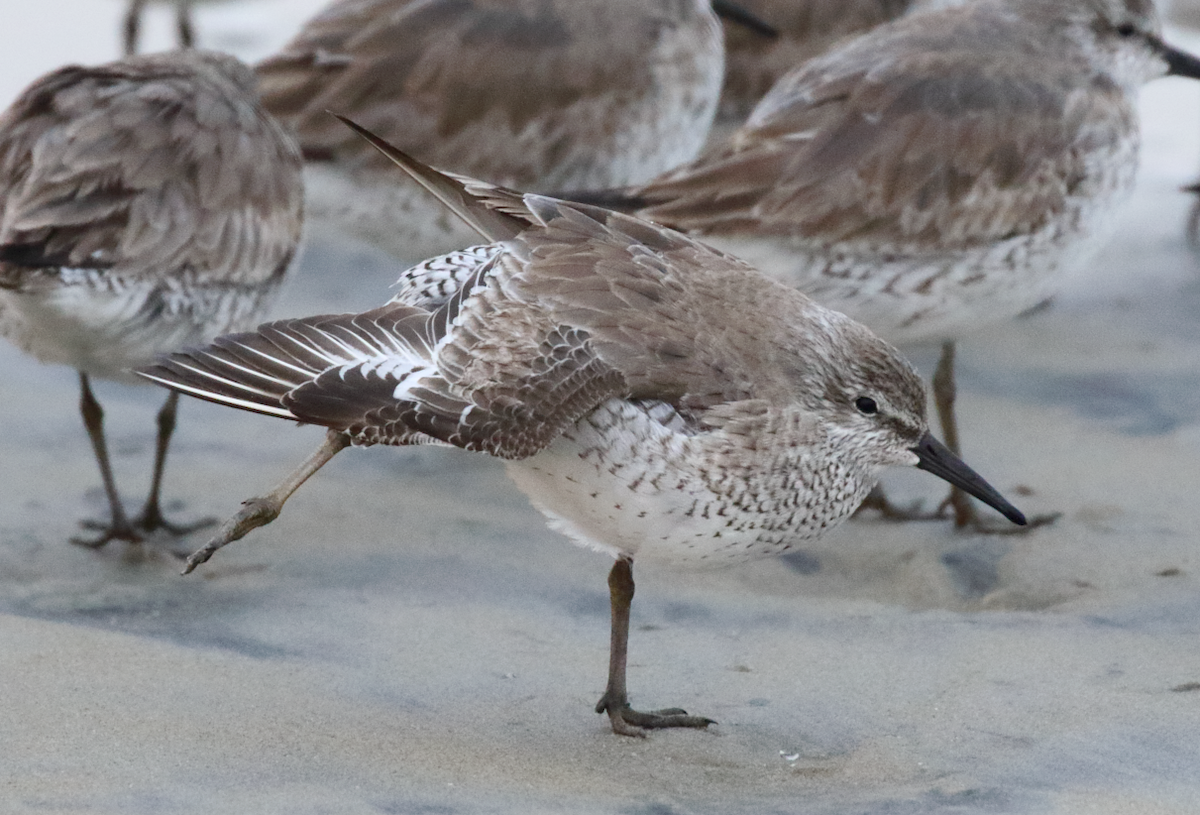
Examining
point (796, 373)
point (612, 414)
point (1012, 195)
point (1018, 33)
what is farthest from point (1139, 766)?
point (1018, 33)

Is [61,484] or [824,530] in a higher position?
[824,530]

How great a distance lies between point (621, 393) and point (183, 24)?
22.8 ft

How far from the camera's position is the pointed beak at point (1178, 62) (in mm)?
6953

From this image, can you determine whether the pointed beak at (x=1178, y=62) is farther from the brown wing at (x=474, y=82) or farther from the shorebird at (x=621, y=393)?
the shorebird at (x=621, y=393)

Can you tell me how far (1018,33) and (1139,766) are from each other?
10.6 ft

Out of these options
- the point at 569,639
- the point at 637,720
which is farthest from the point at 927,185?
the point at 637,720

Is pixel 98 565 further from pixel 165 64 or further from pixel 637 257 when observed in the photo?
pixel 637 257

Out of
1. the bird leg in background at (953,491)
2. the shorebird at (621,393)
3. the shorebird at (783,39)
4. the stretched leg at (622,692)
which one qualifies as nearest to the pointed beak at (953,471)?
the shorebird at (621,393)

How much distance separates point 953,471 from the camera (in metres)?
4.67

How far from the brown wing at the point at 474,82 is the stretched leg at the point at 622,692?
9.88 ft

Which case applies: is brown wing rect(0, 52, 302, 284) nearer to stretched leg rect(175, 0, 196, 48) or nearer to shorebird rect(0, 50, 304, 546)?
shorebird rect(0, 50, 304, 546)

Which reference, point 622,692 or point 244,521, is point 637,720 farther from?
point 244,521

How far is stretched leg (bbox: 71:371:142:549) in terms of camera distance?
19.6 ft

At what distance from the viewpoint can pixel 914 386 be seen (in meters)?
4.50
